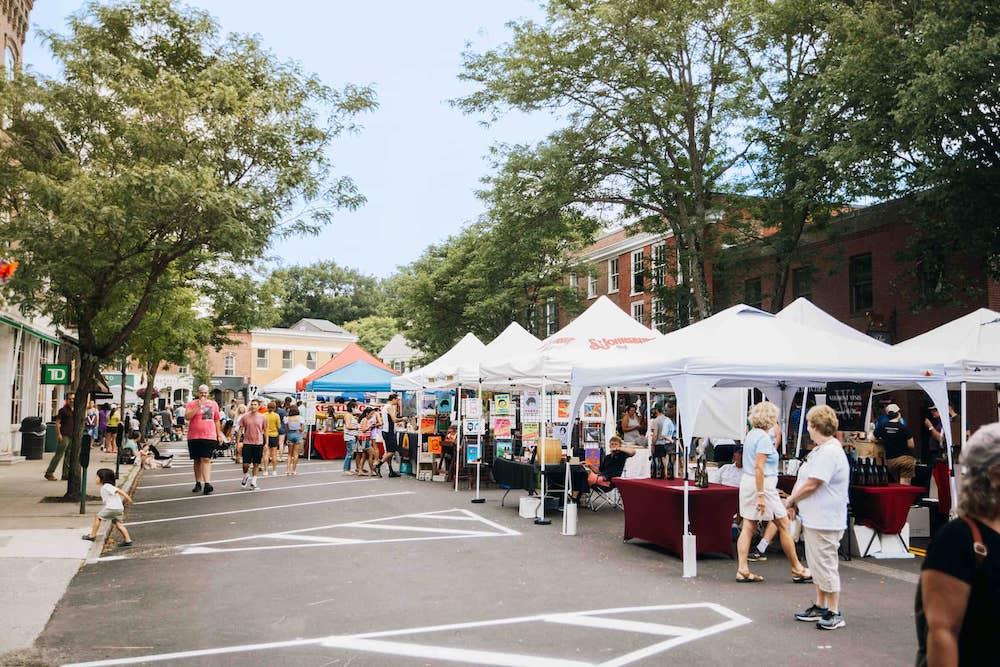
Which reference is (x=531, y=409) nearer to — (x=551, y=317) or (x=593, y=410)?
(x=593, y=410)

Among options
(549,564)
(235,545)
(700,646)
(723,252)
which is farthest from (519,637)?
(723,252)

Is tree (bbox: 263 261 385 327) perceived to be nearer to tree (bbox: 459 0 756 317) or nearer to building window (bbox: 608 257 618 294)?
building window (bbox: 608 257 618 294)

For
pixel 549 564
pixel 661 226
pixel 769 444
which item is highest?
pixel 661 226

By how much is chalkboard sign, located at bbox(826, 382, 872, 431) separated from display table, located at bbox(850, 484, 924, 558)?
1.62 metres

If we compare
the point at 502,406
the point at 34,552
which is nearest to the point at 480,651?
the point at 34,552

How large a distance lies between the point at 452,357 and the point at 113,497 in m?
11.6

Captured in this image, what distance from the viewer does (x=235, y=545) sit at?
11195 mm

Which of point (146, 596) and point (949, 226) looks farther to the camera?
point (949, 226)

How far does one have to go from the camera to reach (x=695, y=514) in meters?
10.4

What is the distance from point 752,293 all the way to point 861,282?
5.42 m

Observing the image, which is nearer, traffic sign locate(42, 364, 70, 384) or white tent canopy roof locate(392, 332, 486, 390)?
traffic sign locate(42, 364, 70, 384)

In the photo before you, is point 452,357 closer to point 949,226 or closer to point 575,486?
point 575,486

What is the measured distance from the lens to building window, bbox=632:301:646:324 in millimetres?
43250

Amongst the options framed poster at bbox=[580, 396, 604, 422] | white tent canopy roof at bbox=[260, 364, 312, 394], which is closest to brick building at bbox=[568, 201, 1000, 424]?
framed poster at bbox=[580, 396, 604, 422]
